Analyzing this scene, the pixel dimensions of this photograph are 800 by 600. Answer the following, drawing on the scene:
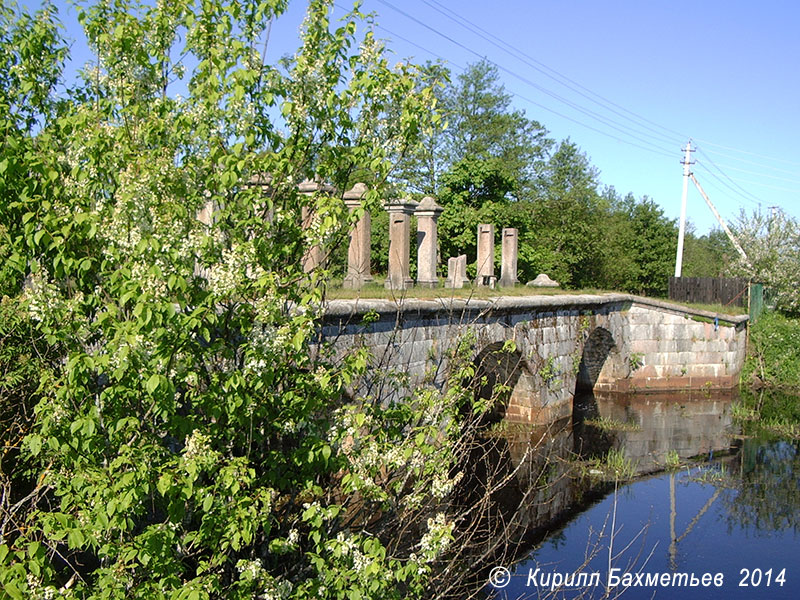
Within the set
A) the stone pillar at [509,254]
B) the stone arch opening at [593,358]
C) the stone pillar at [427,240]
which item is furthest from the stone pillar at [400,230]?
the stone arch opening at [593,358]

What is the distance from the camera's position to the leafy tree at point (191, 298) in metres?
3.67

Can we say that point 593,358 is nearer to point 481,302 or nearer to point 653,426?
point 653,426

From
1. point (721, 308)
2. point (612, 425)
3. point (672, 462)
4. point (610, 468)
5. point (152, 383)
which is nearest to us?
point (152, 383)

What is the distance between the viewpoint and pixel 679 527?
9.21 meters

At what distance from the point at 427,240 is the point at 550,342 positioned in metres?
2.81

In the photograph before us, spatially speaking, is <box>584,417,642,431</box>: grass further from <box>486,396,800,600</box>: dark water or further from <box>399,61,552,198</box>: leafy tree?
<box>399,61,552,198</box>: leafy tree

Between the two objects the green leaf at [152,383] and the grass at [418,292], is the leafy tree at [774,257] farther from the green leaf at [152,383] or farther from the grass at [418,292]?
the green leaf at [152,383]

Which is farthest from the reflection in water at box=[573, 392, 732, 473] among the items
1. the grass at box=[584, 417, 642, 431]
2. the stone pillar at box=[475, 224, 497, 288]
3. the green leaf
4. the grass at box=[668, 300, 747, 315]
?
the green leaf

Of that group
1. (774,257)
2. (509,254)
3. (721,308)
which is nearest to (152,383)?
(509,254)

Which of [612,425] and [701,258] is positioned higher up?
[701,258]

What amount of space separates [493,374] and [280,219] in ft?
35.9

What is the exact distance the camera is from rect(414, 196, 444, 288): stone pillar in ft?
42.5

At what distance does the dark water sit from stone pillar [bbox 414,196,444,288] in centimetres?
386

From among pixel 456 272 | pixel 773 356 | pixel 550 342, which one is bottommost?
pixel 773 356
